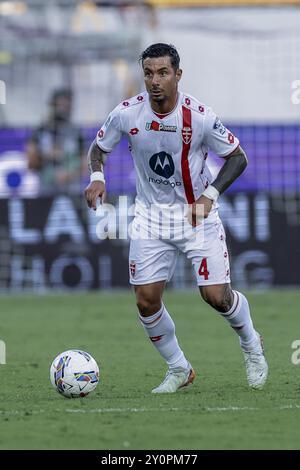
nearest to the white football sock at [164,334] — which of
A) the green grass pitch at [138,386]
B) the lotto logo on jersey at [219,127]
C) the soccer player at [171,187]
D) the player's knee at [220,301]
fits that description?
the soccer player at [171,187]

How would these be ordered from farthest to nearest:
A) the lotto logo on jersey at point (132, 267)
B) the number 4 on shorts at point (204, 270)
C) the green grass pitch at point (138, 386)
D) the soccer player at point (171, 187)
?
the lotto logo on jersey at point (132, 267) < the number 4 on shorts at point (204, 270) < the soccer player at point (171, 187) < the green grass pitch at point (138, 386)

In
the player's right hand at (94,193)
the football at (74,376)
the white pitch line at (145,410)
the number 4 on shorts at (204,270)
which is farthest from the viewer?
the number 4 on shorts at (204,270)

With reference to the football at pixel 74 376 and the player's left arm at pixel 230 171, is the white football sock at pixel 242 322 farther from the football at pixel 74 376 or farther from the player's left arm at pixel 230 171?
the football at pixel 74 376

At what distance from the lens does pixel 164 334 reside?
31.0 ft

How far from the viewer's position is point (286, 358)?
38.3ft

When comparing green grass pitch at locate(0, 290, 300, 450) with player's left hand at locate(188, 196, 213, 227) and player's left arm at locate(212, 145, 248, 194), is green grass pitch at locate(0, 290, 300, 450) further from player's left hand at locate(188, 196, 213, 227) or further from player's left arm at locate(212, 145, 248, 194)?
player's left arm at locate(212, 145, 248, 194)

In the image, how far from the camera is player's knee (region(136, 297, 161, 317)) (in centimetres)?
935

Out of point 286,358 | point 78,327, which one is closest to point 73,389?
point 286,358

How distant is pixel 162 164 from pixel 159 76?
66cm

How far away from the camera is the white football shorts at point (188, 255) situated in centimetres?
930

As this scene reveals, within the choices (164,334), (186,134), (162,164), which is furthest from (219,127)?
(164,334)

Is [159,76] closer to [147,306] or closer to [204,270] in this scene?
[204,270]

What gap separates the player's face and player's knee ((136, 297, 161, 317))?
59.0 inches

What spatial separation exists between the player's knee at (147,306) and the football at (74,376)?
2.05 ft
